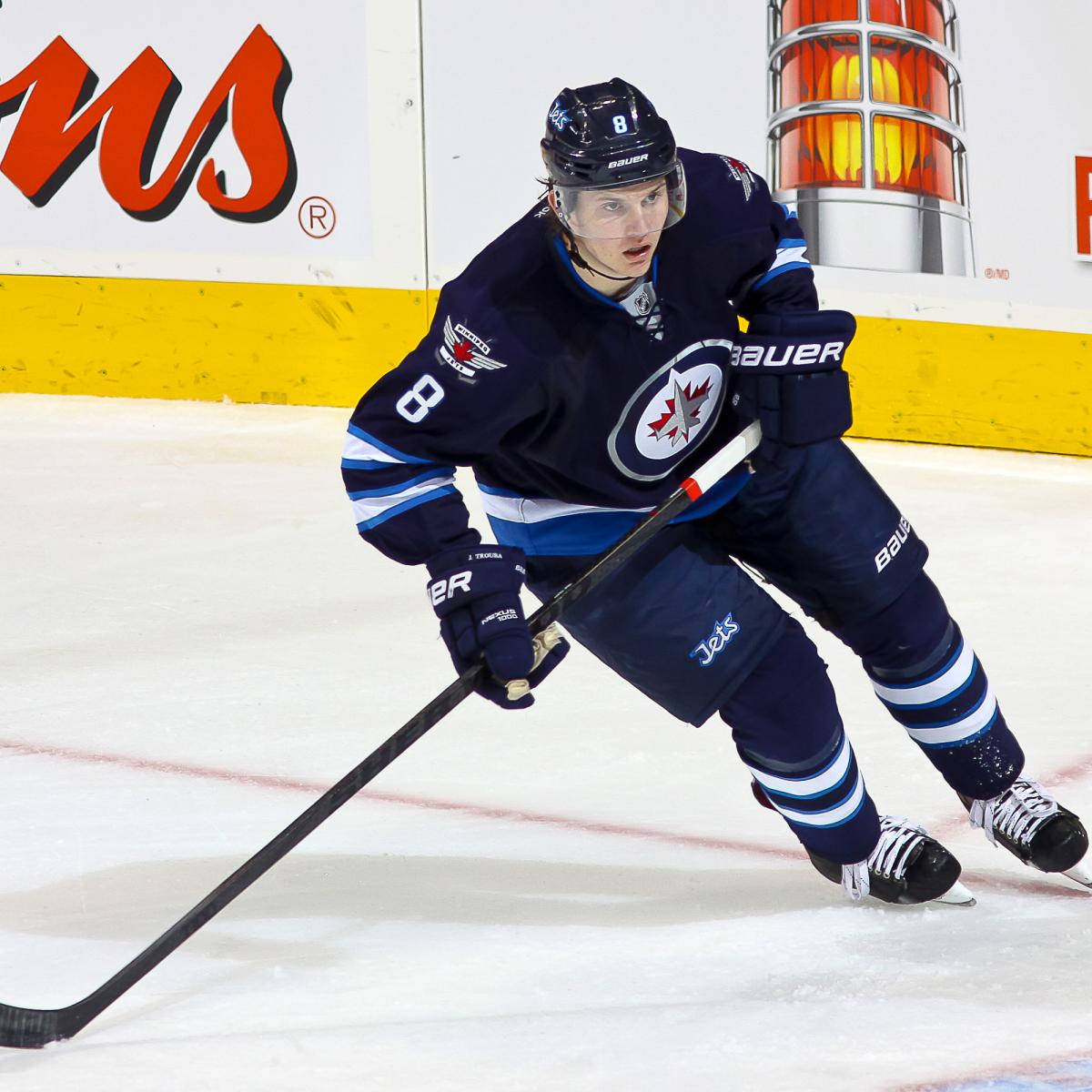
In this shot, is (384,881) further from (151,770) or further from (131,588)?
(131,588)

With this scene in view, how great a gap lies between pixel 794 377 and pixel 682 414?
14 cm

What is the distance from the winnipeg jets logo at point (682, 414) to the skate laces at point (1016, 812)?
632 millimetres

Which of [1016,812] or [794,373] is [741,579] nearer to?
[794,373]

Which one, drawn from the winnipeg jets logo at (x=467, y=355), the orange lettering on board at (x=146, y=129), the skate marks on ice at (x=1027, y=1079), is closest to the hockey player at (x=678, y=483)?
the winnipeg jets logo at (x=467, y=355)

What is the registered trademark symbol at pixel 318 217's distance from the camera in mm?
5797

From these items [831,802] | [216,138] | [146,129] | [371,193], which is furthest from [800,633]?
[146,129]

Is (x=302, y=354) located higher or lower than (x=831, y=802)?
higher

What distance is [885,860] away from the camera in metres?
2.39

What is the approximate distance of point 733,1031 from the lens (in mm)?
2021

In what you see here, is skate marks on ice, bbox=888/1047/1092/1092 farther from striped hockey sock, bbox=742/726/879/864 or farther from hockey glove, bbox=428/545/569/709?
hockey glove, bbox=428/545/569/709

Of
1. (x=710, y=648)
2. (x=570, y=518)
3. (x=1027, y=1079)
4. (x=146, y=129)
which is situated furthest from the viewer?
(x=146, y=129)

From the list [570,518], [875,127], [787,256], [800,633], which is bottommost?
[800,633]

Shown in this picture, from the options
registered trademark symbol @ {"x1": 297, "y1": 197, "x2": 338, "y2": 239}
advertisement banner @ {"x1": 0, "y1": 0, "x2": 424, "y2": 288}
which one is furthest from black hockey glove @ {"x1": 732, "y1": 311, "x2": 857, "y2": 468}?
registered trademark symbol @ {"x1": 297, "y1": 197, "x2": 338, "y2": 239}

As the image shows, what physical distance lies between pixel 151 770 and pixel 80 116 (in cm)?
342
